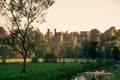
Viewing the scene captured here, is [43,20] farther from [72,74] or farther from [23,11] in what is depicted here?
[72,74]

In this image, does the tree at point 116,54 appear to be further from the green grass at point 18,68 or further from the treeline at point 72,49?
the green grass at point 18,68

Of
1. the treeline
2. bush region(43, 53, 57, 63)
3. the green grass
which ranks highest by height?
the treeline

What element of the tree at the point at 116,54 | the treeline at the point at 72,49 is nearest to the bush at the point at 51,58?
the treeline at the point at 72,49

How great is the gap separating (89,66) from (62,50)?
2786 inches

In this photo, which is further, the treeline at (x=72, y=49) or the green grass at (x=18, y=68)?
the treeline at (x=72, y=49)

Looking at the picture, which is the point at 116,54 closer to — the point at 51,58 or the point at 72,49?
the point at 51,58

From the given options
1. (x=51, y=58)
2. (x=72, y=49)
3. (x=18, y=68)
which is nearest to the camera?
(x=18, y=68)

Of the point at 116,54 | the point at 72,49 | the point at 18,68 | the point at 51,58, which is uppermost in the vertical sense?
the point at 72,49

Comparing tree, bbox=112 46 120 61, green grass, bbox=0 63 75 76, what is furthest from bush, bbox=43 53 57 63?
green grass, bbox=0 63 75 76

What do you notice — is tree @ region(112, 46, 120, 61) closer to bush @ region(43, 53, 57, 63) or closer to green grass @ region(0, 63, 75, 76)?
bush @ region(43, 53, 57, 63)

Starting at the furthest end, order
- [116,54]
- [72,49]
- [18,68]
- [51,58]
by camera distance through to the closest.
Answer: [72,49] → [116,54] → [51,58] → [18,68]

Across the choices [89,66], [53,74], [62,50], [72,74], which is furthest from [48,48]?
[53,74]

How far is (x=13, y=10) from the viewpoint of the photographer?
172 ft

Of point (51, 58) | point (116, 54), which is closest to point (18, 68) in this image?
point (51, 58)
